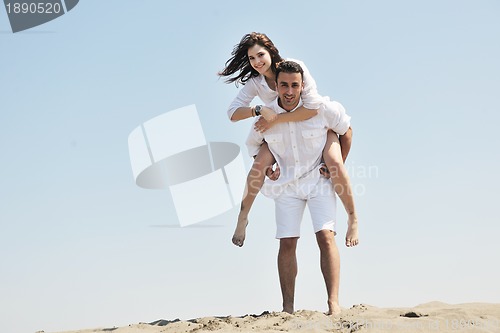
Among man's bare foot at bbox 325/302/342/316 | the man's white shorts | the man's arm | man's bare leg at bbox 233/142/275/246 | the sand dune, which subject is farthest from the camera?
the man's arm

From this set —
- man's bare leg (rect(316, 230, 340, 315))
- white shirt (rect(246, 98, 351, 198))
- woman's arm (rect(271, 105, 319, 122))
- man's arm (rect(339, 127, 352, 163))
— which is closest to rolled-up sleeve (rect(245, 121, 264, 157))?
white shirt (rect(246, 98, 351, 198))

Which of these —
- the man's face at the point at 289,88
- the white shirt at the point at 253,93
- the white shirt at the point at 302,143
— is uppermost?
the white shirt at the point at 253,93

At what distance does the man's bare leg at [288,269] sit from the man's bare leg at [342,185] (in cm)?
48

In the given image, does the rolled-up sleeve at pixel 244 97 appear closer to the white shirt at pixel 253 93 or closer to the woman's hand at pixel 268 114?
the white shirt at pixel 253 93

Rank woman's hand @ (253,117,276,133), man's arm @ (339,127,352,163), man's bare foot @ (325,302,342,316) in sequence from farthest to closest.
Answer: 1. man's arm @ (339,127,352,163)
2. woman's hand @ (253,117,276,133)
3. man's bare foot @ (325,302,342,316)

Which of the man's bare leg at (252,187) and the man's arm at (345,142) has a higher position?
the man's arm at (345,142)

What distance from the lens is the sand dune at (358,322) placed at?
14.0 feet

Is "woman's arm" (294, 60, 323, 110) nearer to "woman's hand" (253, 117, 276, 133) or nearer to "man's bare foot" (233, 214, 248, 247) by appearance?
"woman's hand" (253, 117, 276, 133)

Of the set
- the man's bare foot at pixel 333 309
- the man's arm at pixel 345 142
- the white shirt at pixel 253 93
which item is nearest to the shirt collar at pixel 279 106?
the white shirt at pixel 253 93

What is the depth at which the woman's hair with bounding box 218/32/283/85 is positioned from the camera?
5.60m

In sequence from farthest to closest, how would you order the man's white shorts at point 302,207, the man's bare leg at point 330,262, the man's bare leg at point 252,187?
the man's bare leg at point 252,187, the man's white shorts at point 302,207, the man's bare leg at point 330,262

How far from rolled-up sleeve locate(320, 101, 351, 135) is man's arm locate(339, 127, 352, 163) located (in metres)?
0.07

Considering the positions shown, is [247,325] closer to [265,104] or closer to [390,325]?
[390,325]

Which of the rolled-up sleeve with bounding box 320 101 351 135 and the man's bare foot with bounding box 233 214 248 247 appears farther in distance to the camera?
the man's bare foot with bounding box 233 214 248 247
